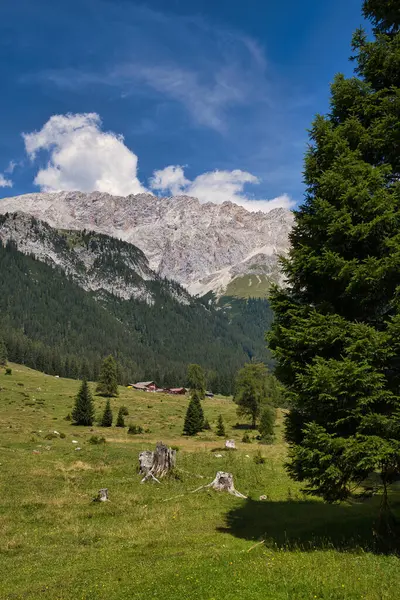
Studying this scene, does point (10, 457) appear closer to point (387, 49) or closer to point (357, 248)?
point (357, 248)

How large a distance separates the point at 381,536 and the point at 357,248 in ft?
31.4

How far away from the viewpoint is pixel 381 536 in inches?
523

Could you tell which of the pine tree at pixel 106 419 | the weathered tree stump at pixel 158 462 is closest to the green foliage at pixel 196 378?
the pine tree at pixel 106 419

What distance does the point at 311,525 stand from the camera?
16.7 meters

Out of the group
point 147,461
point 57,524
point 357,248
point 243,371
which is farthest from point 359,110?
point 243,371

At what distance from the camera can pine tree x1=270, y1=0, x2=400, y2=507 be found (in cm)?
1233

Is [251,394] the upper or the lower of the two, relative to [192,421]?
upper

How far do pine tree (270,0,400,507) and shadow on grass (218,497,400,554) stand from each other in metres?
1.60

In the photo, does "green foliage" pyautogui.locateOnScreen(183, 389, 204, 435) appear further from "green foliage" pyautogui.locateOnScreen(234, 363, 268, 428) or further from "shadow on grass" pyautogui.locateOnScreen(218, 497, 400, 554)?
"shadow on grass" pyautogui.locateOnScreen(218, 497, 400, 554)

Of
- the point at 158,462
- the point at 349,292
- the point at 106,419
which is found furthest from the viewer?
the point at 106,419

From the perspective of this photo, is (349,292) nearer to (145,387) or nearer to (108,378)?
(108,378)

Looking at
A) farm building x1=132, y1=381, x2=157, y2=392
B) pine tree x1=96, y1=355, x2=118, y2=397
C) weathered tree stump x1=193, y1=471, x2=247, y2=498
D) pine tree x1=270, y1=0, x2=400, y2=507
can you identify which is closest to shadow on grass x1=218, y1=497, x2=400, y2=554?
pine tree x1=270, y1=0, x2=400, y2=507

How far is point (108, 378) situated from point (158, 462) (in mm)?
79274

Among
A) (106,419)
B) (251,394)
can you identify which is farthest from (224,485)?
(251,394)
